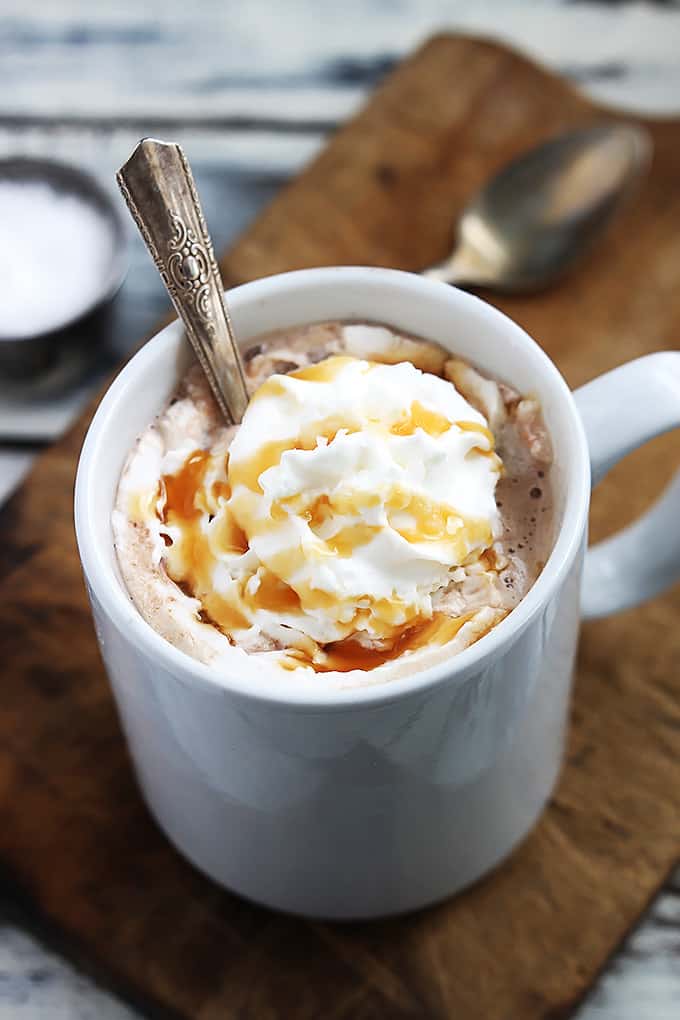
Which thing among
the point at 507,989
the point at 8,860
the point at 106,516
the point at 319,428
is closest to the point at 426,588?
the point at 319,428

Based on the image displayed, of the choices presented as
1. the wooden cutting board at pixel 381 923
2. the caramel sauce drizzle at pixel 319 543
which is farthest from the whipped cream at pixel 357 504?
the wooden cutting board at pixel 381 923

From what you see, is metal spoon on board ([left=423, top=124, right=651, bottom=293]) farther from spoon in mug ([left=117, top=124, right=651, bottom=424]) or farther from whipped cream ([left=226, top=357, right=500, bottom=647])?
whipped cream ([left=226, top=357, right=500, bottom=647])

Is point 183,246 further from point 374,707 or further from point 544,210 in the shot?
point 544,210

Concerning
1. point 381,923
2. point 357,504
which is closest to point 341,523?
point 357,504

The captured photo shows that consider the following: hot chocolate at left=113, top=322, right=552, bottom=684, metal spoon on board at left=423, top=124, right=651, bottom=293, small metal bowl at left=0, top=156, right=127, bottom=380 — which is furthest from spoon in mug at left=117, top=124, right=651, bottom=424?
hot chocolate at left=113, top=322, right=552, bottom=684

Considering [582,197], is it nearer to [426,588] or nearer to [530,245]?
[530,245]

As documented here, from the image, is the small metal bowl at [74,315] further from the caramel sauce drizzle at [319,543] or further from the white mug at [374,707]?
the caramel sauce drizzle at [319,543]
